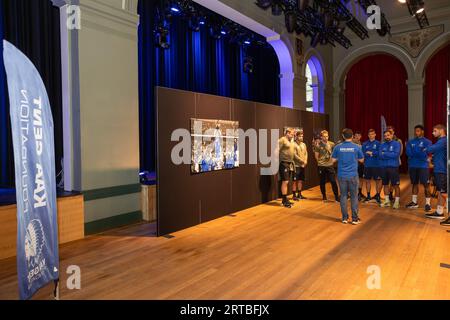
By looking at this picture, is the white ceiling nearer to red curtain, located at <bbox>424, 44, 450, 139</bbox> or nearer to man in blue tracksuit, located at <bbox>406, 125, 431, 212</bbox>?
red curtain, located at <bbox>424, 44, 450, 139</bbox>

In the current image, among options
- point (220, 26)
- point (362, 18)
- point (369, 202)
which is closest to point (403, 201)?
point (369, 202)

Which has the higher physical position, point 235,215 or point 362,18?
point 362,18

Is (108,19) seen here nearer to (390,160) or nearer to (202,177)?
(202,177)

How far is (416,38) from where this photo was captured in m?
11.1

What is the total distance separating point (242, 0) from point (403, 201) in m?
5.58

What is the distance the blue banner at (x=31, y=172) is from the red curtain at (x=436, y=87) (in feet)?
40.1

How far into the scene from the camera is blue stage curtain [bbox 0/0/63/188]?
17.9ft

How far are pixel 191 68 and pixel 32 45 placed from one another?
402 cm

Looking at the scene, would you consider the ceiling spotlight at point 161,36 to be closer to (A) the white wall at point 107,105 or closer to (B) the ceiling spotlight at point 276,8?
(A) the white wall at point 107,105

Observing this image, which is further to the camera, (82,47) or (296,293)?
(82,47)
